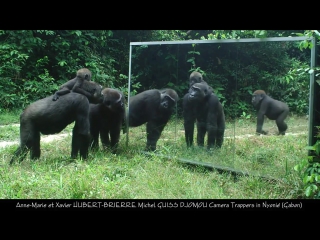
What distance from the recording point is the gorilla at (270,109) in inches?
199

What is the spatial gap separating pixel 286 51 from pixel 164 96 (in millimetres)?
2277

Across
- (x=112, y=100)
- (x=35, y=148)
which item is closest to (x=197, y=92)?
(x=112, y=100)

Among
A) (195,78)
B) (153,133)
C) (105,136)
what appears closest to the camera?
(195,78)

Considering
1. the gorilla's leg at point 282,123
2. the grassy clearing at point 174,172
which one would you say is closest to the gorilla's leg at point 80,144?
the grassy clearing at point 174,172

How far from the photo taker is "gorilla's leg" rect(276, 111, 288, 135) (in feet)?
16.5

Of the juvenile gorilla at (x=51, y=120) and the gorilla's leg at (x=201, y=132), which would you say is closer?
the gorilla's leg at (x=201, y=132)

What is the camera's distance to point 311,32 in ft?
14.6

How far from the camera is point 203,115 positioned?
6004 millimetres

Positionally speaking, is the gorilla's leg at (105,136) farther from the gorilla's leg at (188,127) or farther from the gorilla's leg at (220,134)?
the gorilla's leg at (220,134)

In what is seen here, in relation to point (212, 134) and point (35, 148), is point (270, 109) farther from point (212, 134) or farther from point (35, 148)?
point (35, 148)

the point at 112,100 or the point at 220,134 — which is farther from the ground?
the point at 112,100

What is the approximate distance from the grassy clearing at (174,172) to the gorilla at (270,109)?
0.30 ft

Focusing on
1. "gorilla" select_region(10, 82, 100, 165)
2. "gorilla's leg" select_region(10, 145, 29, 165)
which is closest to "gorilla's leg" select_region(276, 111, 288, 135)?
"gorilla" select_region(10, 82, 100, 165)

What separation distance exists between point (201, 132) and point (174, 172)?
0.82 m
